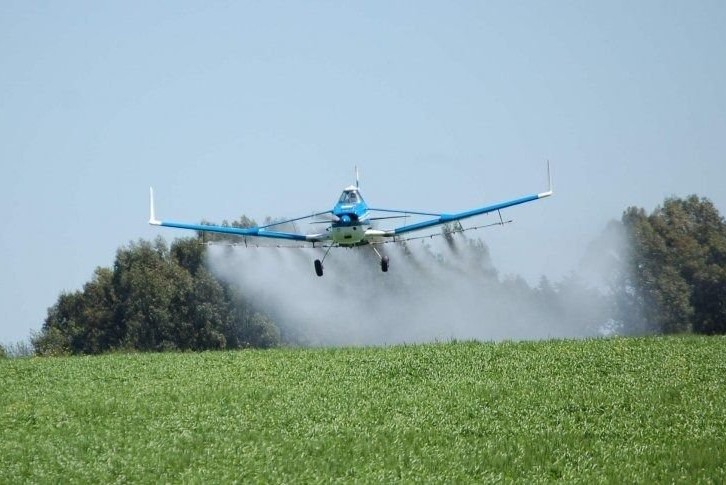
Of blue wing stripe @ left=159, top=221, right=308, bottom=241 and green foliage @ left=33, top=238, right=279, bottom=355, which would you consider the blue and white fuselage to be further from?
green foliage @ left=33, top=238, right=279, bottom=355

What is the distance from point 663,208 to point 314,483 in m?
75.4

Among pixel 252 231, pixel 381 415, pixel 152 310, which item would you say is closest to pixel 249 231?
pixel 252 231

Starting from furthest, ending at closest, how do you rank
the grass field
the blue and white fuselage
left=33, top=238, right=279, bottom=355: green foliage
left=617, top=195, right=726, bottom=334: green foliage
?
left=33, top=238, right=279, bottom=355: green foliage, left=617, top=195, right=726, bottom=334: green foliage, the blue and white fuselage, the grass field

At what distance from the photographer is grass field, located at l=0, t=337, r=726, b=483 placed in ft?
79.0

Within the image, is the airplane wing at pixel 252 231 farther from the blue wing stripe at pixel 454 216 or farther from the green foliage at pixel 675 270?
the green foliage at pixel 675 270

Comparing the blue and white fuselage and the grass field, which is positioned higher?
the blue and white fuselage

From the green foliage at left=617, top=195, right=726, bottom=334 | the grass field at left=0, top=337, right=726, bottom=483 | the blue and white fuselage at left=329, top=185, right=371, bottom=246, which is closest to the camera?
the grass field at left=0, top=337, right=726, bottom=483

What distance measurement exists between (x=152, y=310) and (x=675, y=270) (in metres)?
34.1

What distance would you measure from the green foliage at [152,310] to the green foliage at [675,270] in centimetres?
2616

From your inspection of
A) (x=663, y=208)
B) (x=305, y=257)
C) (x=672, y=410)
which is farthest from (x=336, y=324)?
(x=672, y=410)

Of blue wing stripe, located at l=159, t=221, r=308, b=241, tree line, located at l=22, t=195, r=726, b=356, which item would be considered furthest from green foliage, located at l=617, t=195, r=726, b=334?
blue wing stripe, located at l=159, t=221, r=308, b=241

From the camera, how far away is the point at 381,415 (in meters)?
28.8

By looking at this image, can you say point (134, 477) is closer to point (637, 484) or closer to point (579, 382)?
point (637, 484)

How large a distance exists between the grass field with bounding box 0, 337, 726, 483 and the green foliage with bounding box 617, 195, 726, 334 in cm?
4589
